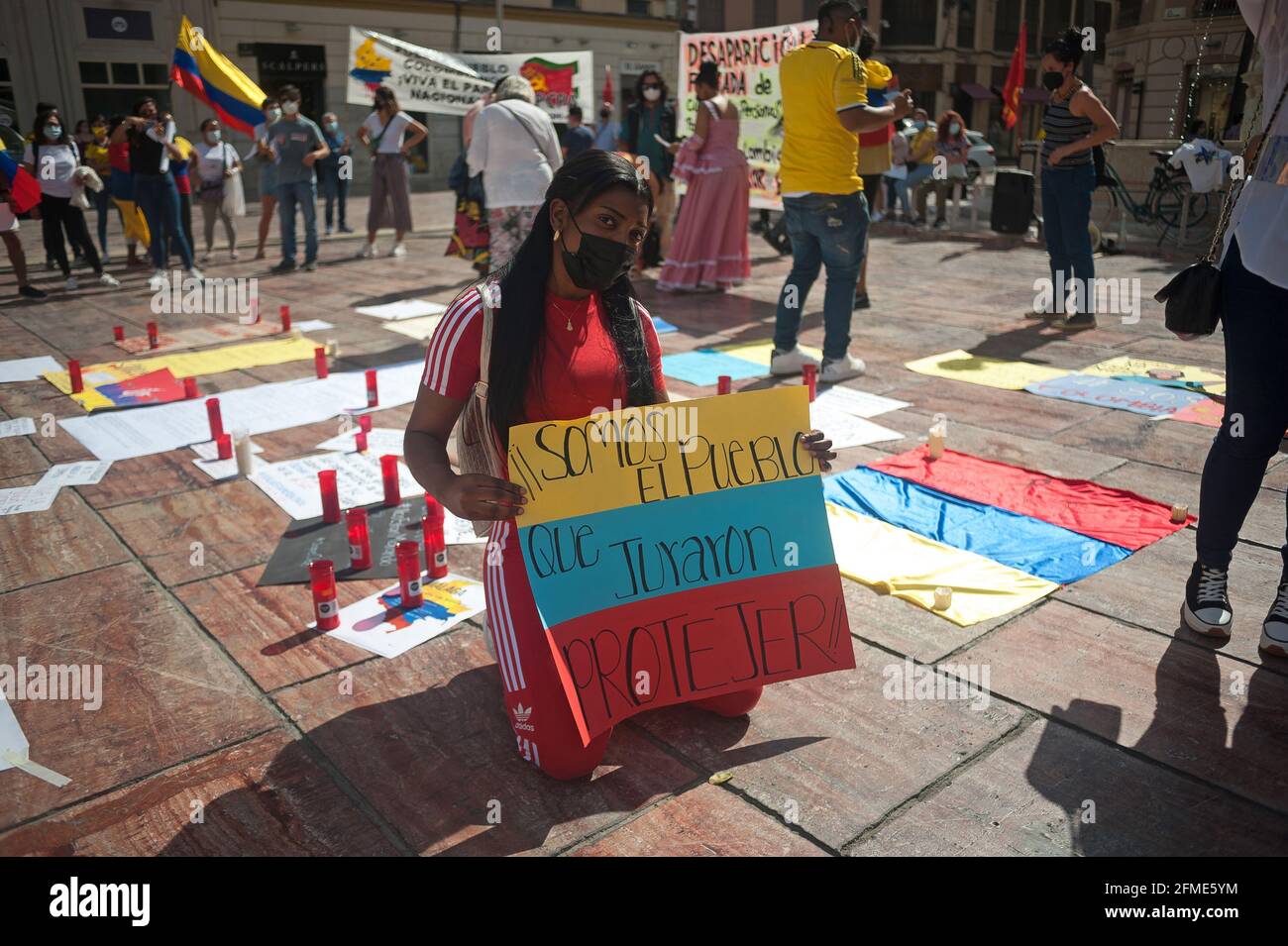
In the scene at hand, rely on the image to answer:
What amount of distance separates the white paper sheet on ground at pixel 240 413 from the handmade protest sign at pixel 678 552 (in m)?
3.56

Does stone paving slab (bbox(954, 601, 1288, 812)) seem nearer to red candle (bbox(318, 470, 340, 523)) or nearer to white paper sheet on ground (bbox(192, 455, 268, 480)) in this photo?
red candle (bbox(318, 470, 340, 523))

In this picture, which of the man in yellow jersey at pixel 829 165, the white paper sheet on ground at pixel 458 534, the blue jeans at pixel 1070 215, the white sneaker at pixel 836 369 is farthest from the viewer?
the blue jeans at pixel 1070 215

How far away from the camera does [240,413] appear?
5.90 metres

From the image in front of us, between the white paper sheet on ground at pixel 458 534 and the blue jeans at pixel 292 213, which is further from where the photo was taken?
the blue jeans at pixel 292 213

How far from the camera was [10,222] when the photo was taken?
9.49 m

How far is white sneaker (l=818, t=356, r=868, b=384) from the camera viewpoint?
6.36 metres

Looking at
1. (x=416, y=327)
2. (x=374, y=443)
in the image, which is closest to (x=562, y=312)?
(x=374, y=443)

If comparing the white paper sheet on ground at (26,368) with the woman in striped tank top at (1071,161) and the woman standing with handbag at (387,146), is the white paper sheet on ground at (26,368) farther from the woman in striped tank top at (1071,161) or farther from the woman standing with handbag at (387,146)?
the woman in striped tank top at (1071,161)

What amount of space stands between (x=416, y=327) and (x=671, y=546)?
6291 mm

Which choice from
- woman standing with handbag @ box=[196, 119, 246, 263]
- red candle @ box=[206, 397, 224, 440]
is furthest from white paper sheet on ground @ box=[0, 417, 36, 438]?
woman standing with handbag @ box=[196, 119, 246, 263]

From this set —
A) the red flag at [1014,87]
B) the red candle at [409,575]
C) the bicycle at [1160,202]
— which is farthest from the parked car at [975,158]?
the red candle at [409,575]

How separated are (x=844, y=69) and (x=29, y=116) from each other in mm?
23254

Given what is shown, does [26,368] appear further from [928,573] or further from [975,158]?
[975,158]

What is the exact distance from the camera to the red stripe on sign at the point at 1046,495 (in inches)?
160
